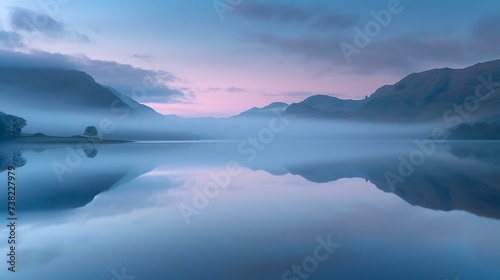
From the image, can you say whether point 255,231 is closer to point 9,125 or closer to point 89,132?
point 9,125

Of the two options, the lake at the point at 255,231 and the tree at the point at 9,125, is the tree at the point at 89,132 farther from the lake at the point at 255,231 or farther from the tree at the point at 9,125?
the lake at the point at 255,231

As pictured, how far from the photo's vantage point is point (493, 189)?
2670 cm

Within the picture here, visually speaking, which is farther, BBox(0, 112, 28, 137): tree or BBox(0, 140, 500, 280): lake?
BBox(0, 112, 28, 137): tree

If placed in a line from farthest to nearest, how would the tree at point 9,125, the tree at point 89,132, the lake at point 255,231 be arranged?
the tree at point 89,132, the tree at point 9,125, the lake at point 255,231

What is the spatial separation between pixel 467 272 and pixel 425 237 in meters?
3.66

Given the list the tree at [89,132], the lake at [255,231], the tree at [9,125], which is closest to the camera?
the lake at [255,231]

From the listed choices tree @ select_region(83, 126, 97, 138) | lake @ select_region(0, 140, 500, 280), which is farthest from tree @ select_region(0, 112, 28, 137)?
lake @ select_region(0, 140, 500, 280)

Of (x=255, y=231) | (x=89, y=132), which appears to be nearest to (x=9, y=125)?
(x=89, y=132)

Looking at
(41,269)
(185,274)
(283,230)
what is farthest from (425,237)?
(41,269)

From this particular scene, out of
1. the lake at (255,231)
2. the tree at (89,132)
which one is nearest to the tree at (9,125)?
the tree at (89,132)

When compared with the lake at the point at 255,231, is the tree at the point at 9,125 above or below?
above

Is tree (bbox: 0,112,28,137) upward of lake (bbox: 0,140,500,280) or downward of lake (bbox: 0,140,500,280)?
upward

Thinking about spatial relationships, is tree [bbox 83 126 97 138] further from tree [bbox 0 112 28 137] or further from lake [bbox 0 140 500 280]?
lake [bbox 0 140 500 280]

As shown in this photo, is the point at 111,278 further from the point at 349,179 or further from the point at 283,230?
the point at 349,179
